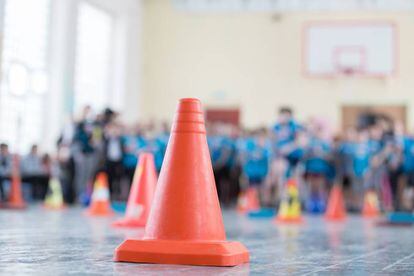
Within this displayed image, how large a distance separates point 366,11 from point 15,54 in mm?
10740

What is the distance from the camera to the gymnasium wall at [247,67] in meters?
20.4

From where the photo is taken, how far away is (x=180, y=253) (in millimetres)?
3391

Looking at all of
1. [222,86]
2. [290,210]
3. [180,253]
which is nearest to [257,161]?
[290,210]

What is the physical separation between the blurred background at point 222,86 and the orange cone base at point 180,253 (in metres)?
10.4

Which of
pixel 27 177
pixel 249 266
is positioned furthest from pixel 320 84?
pixel 249 266

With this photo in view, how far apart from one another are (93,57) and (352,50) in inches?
303

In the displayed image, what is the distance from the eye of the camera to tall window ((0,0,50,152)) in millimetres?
15148

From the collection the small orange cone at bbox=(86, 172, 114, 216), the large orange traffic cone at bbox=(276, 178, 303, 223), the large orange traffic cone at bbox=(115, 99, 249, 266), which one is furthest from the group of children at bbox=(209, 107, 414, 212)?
the large orange traffic cone at bbox=(115, 99, 249, 266)

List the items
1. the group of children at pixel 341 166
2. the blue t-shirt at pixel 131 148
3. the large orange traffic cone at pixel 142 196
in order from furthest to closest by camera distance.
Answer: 1. the blue t-shirt at pixel 131 148
2. the group of children at pixel 341 166
3. the large orange traffic cone at pixel 142 196

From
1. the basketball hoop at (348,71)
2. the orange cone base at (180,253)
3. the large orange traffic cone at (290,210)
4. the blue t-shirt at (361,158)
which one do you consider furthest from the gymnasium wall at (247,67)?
the orange cone base at (180,253)

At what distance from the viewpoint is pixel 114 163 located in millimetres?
14422

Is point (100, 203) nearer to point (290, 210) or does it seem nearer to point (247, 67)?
point (290, 210)

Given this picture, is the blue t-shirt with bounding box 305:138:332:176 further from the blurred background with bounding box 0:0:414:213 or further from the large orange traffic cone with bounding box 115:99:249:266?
the large orange traffic cone with bounding box 115:99:249:266

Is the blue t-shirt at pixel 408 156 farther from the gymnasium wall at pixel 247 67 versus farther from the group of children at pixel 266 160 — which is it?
the gymnasium wall at pixel 247 67
